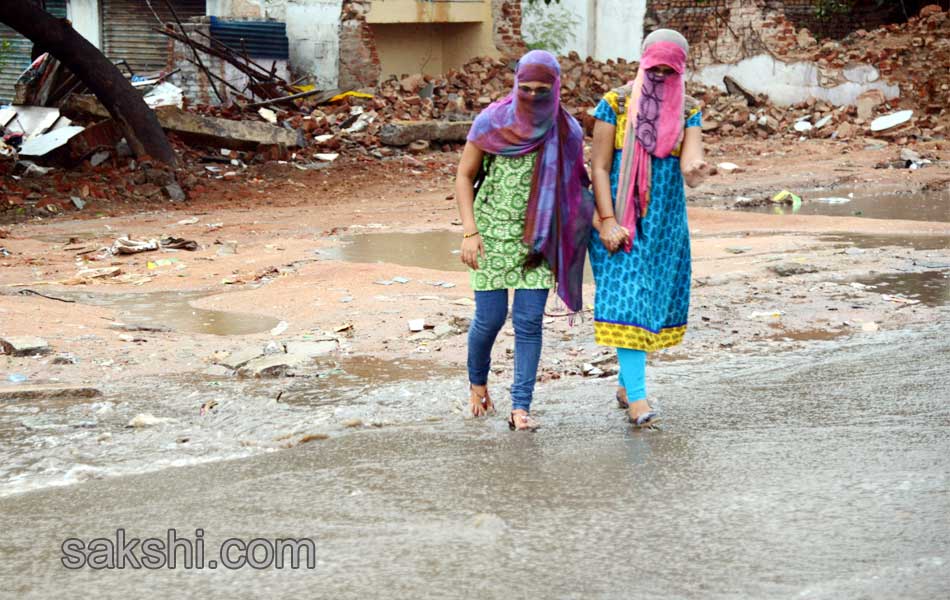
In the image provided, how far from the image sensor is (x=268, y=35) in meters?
20.0

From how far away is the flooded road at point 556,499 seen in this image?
292 cm

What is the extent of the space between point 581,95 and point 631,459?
643 inches

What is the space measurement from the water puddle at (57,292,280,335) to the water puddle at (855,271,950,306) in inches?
153

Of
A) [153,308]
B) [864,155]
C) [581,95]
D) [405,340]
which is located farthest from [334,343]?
[581,95]

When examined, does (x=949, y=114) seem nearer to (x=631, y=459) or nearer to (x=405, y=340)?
(x=405, y=340)

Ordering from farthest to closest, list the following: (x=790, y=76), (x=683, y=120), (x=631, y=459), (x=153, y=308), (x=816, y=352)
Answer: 1. (x=790, y=76)
2. (x=153, y=308)
3. (x=816, y=352)
4. (x=683, y=120)
5. (x=631, y=459)

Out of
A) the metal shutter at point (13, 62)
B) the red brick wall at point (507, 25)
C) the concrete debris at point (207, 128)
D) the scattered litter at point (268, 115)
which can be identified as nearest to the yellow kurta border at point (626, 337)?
the concrete debris at point (207, 128)

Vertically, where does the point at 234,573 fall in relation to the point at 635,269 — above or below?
below

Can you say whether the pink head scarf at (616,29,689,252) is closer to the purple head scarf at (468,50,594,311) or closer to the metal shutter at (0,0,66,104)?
the purple head scarf at (468,50,594,311)

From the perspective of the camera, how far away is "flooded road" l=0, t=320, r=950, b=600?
2.92 meters

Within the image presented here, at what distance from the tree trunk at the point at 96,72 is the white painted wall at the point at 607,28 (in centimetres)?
1012

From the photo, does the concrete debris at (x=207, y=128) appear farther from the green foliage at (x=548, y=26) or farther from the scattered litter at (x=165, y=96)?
the green foliage at (x=548, y=26)

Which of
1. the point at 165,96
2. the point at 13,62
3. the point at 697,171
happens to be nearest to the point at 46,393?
the point at 697,171

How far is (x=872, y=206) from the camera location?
39.7 ft
